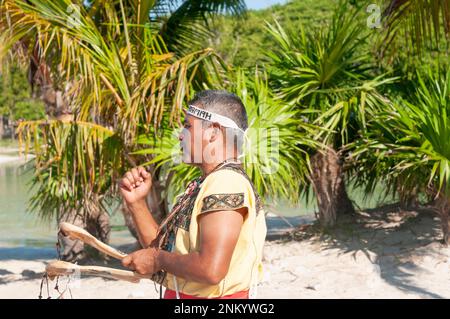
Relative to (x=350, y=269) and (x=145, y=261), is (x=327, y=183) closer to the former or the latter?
(x=350, y=269)

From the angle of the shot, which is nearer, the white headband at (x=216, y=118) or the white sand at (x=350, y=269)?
the white headband at (x=216, y=118)

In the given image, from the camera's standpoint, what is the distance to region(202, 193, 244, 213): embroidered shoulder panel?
2.43 m

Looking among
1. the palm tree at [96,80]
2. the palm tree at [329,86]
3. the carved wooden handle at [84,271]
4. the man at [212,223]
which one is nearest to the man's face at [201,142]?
the man at [212,223]

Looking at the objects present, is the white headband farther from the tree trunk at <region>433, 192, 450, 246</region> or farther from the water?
the water

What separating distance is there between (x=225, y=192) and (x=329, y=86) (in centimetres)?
717

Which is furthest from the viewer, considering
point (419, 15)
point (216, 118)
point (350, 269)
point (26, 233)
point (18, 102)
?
point (18, 102)

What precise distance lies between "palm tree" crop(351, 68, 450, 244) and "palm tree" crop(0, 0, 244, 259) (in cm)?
197

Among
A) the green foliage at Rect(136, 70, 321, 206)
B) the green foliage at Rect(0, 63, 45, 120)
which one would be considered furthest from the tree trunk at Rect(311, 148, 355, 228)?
the green foliage at Rect(0, 63, 45, 120)

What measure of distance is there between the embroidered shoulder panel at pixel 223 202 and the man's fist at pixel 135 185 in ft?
1.50

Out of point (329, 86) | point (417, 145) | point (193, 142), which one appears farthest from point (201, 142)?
point (329, 86)

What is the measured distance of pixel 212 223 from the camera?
240cm

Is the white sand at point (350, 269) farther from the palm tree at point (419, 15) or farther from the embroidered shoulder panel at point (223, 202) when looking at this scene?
the embroidered shoulder panel at point (223, 202)

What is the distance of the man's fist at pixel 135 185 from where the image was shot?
9.39 feet
